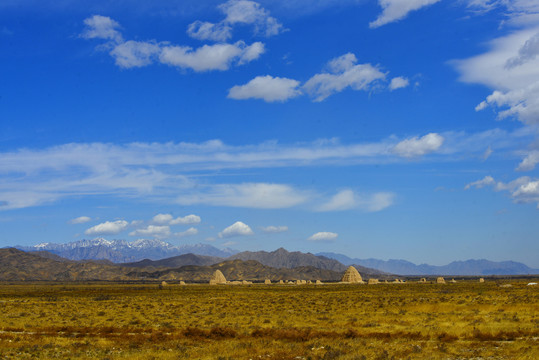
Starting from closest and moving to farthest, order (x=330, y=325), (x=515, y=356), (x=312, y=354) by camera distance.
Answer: (x=515, y=356), (x=312, y=354), (x=330, y=325)

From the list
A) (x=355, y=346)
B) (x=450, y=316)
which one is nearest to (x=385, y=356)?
(x=355, y=346)

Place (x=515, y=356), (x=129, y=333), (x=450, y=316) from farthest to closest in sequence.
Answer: (x=450, y=316) < (x=129, y=333) < (x=515, y=356)

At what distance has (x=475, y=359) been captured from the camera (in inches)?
848

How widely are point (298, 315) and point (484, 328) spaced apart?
632 inches

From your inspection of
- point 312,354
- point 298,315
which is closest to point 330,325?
point 298,315

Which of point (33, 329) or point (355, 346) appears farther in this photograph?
point (33, 329)

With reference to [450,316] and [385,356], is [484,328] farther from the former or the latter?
[385,356]

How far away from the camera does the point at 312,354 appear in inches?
899

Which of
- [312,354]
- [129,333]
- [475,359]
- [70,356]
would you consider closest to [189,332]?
[129,333]

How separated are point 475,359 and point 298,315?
69.2 feet

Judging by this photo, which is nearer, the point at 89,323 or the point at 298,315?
the point at 89,323

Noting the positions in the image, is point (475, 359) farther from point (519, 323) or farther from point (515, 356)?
point (519, 323)

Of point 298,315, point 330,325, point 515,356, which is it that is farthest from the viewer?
point 298,315

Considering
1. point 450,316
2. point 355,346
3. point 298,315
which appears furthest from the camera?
point 298,315
